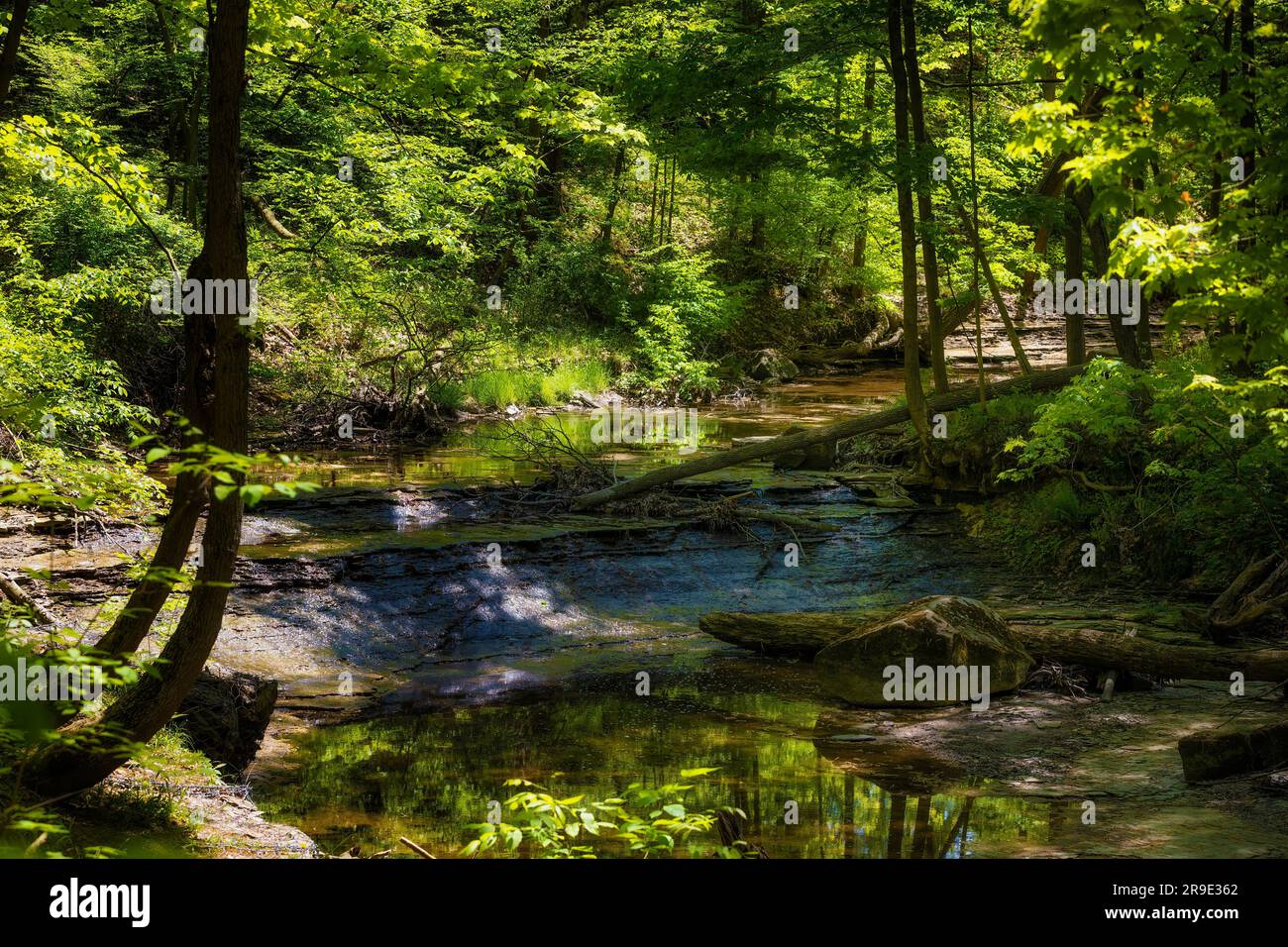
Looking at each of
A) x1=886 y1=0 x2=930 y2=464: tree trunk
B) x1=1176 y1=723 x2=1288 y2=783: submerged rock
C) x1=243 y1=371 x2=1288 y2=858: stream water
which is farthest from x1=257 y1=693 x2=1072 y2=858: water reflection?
x1=886 y1=0 x2=930 y2=464: tree trunk

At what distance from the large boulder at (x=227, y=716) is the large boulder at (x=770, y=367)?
2116 centimetres

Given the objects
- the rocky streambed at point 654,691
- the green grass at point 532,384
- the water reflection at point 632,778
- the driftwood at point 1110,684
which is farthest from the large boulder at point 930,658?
the green grass at point 532,384

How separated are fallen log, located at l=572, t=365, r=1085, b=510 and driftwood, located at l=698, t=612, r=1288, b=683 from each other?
3.99m

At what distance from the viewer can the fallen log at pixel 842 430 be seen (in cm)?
1436

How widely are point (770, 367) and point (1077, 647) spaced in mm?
19475

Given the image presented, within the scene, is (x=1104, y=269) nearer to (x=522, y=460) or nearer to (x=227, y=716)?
(x=522, y=460)

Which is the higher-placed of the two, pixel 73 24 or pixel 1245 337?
pixel 73 24

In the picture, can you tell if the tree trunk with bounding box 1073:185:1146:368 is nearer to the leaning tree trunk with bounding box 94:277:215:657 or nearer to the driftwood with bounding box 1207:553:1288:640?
the driftwood with bounding box 1207:553:1288:640

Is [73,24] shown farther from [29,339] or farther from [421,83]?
[421,83]

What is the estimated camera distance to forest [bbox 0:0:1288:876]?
539 centimetres

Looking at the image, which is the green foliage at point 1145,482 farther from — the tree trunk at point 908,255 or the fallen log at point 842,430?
the tree trunk at point 908,255
